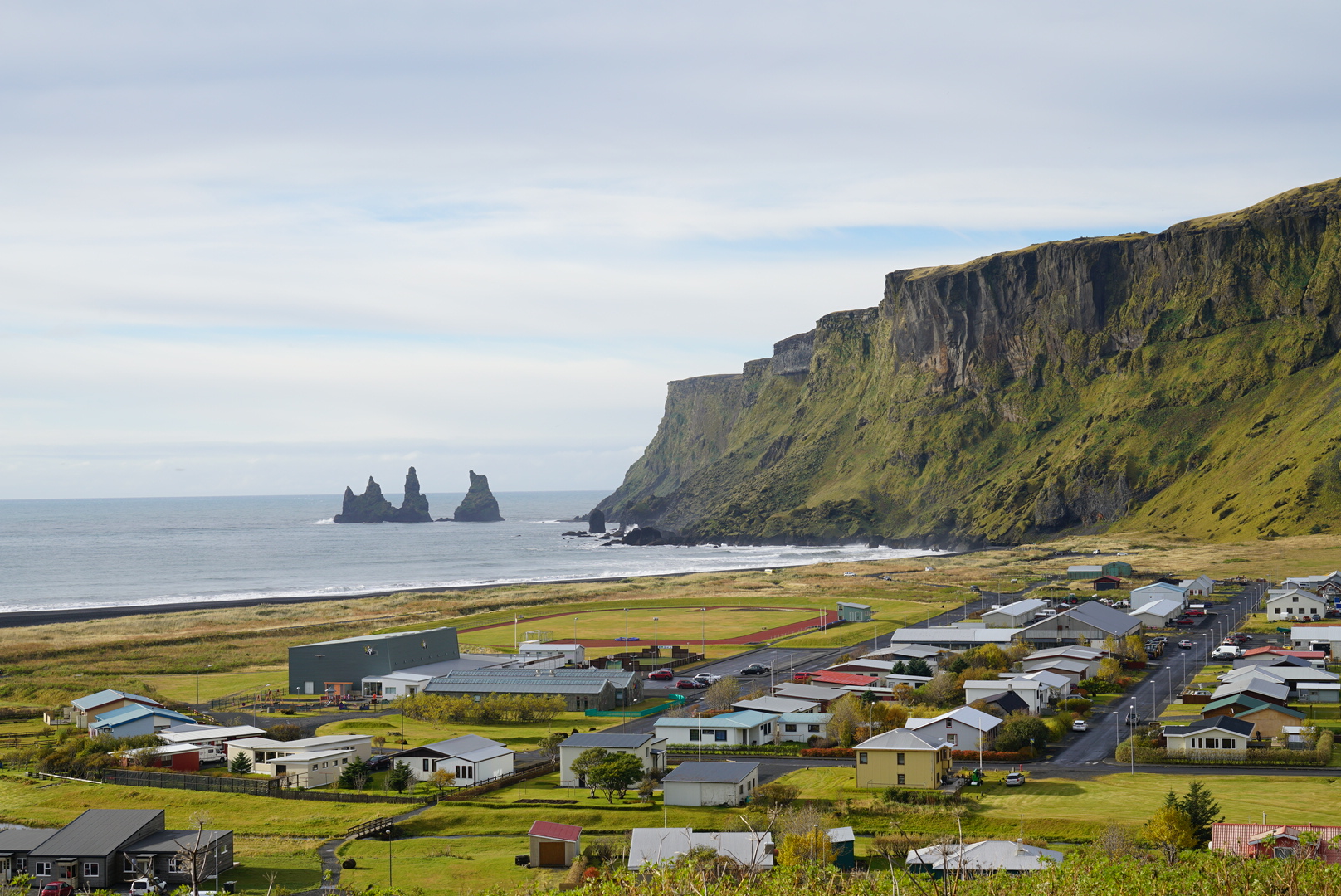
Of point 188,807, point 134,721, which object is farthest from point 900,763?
point 134,721

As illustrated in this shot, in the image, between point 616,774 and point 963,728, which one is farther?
point 963,728

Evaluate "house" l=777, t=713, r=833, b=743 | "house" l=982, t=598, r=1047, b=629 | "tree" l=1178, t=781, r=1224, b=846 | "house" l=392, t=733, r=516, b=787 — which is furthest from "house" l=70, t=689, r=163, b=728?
"house" l=982, t=598, r=1047, b=629

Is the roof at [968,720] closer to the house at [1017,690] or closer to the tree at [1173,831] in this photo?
the house at [1017,690]

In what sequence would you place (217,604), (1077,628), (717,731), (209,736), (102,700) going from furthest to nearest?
(217,604), (1077,628), (102,700), (717,731), (209,736)

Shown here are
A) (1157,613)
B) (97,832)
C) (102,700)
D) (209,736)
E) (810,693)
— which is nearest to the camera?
(97,832)

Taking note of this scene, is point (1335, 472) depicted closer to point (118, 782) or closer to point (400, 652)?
point (400, 652)

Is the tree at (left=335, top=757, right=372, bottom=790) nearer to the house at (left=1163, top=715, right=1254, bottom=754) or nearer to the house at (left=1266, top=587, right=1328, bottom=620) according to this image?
the house at (left=1163, top=715, right=1254, bottom=754)

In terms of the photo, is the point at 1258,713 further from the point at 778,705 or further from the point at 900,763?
the point at 778,705
